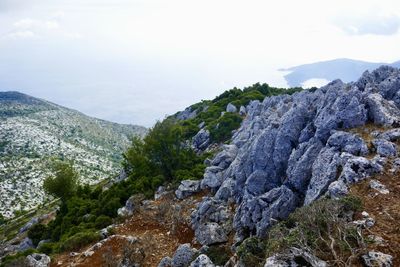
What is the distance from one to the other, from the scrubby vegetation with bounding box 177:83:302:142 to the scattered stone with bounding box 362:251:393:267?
1812 inches

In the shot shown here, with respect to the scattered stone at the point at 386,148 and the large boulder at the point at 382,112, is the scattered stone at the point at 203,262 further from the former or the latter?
the large boulder at the point at 382,112

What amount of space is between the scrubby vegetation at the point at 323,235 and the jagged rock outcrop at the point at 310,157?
8.79 ft

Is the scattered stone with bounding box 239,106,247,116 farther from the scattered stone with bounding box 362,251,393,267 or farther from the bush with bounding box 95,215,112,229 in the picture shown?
the scattered stone with bounding box 362,251,393,267

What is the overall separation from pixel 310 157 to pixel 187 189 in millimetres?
15826

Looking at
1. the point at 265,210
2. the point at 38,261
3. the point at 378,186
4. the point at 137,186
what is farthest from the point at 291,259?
the point at 137,186

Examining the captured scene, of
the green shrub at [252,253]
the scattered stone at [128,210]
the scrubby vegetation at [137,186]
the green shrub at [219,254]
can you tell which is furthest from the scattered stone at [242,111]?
the green shrub at [252,253]

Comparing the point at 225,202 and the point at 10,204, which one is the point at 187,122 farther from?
the point at 10,204

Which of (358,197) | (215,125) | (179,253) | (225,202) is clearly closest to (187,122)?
(215,125)

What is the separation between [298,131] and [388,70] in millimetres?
18711

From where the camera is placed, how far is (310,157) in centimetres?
2434

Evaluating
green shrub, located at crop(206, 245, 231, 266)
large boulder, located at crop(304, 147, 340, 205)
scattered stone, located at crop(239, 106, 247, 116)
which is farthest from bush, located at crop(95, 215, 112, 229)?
scattered stone, located at crop(239, 106, 247, 116)

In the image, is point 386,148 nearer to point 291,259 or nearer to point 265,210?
point 265,210

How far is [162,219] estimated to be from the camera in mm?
32781

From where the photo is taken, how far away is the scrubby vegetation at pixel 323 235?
1417 centimetres
